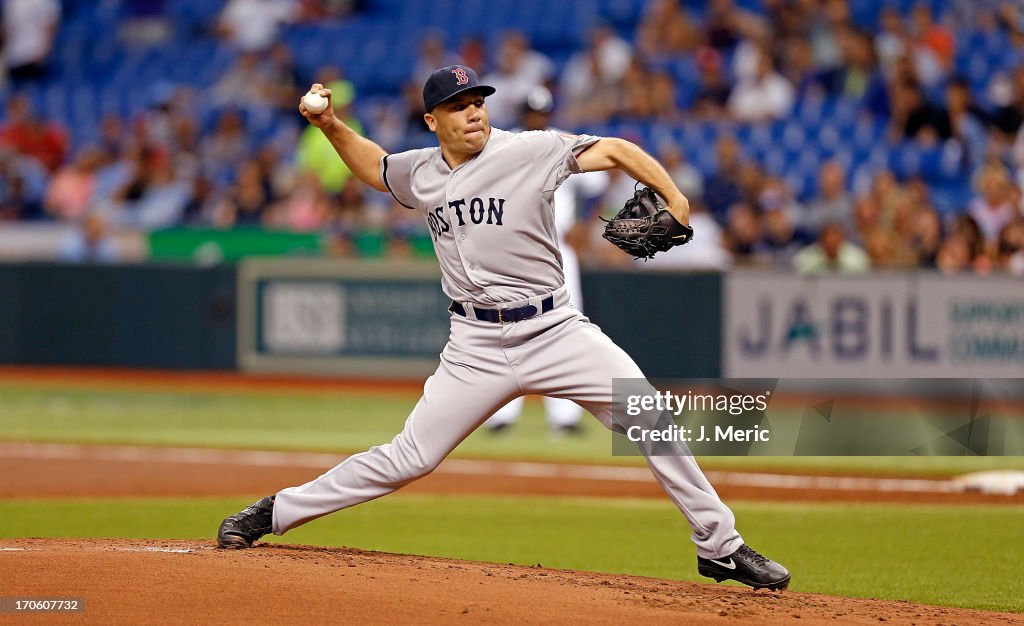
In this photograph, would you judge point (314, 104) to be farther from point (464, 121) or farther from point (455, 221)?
point (455, 221)

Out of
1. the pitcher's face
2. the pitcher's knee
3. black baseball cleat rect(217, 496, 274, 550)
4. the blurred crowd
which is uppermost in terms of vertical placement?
the blurred crowd

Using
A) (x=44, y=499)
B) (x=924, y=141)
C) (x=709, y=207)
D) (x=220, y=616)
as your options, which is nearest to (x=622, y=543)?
(x=220, y=616)

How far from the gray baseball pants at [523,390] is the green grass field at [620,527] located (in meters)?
1.26

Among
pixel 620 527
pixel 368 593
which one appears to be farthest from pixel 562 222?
pixel 368 593

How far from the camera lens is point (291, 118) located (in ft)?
64.9

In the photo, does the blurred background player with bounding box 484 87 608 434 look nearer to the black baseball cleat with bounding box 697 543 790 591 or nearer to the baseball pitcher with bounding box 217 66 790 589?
A: the baseball pitcher with bounding box 217 66 790 589

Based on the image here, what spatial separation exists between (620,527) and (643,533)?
22 centimetres

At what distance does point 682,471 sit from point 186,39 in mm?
18557

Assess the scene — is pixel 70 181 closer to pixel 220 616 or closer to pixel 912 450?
pixel 912 450

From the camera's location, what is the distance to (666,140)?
1705 cm

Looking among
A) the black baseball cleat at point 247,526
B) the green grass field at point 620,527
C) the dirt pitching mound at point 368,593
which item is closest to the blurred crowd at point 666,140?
the green grass field at point 620,527

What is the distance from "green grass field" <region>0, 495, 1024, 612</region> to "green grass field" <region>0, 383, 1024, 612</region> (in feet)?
0.03

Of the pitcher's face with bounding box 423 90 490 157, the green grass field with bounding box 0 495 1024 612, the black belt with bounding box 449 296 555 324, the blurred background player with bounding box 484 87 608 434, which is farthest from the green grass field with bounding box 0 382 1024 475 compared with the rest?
the pitcher's face with bounding box 423 90 490 157

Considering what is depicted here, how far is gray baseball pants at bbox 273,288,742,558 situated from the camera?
5430 millimetres
